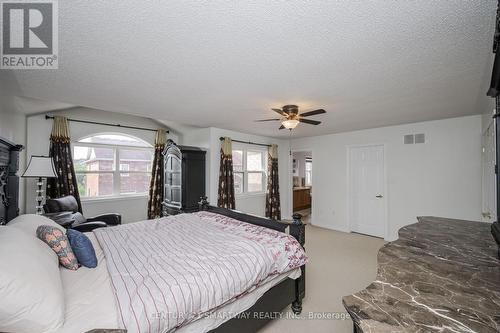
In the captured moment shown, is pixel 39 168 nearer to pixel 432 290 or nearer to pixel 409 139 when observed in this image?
pixel 432 290

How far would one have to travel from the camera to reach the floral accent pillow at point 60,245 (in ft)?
5.16

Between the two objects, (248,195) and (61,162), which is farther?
(248,195)

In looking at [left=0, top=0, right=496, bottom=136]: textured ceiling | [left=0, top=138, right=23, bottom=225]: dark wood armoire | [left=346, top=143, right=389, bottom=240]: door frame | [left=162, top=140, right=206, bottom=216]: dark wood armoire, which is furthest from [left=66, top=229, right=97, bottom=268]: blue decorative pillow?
[left=346, top=143, right=389, bottom=240]: door frame

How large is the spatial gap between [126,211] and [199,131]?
231cm

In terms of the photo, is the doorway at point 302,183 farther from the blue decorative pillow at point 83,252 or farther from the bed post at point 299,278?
the blue decorative pillow at point 83,252

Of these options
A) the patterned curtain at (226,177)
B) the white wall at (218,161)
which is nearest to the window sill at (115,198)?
the white wall at (218,161)

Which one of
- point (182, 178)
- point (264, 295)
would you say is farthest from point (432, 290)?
point (182, 178)

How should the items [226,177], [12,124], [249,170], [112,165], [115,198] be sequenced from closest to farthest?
[12,124] → [115,198] → [112,165] → [226,177] → [249,170]

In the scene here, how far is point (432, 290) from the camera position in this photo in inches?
41.3

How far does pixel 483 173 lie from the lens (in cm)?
346

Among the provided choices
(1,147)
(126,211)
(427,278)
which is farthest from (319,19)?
(126,211)

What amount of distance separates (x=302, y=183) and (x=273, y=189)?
307 cm

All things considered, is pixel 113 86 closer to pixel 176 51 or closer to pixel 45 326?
pixel 176 51

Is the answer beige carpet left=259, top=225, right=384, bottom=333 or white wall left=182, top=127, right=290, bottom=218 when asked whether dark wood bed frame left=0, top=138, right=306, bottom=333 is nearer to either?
beige carpet left=259, top=225, right=384, bottom=333
